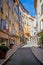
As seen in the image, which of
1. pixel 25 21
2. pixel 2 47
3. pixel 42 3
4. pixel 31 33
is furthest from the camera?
pixel 31 33

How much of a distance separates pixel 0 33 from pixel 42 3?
17.5 metres

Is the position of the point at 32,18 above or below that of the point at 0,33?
above

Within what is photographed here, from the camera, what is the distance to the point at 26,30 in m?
105

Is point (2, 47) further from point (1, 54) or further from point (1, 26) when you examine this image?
point (1, 26)

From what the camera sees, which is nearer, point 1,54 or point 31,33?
point 1,54

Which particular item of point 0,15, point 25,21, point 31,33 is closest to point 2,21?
point 0,15

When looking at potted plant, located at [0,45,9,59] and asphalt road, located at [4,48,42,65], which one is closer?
asphalt road, located at [4,48,42,65]

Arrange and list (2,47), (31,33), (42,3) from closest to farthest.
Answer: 1. (2,47)
2. (42,3)
3. (31,33)

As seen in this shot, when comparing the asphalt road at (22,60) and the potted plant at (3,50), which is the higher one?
the potted plant at (3,50)

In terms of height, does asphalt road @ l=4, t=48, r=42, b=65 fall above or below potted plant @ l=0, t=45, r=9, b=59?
below

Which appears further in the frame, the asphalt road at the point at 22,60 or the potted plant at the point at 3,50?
the potted plant at the point at 3,50

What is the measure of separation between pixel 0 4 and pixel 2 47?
17269 millimetres

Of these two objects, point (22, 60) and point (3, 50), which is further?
point (3, 50)

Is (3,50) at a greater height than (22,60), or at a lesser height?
greater
